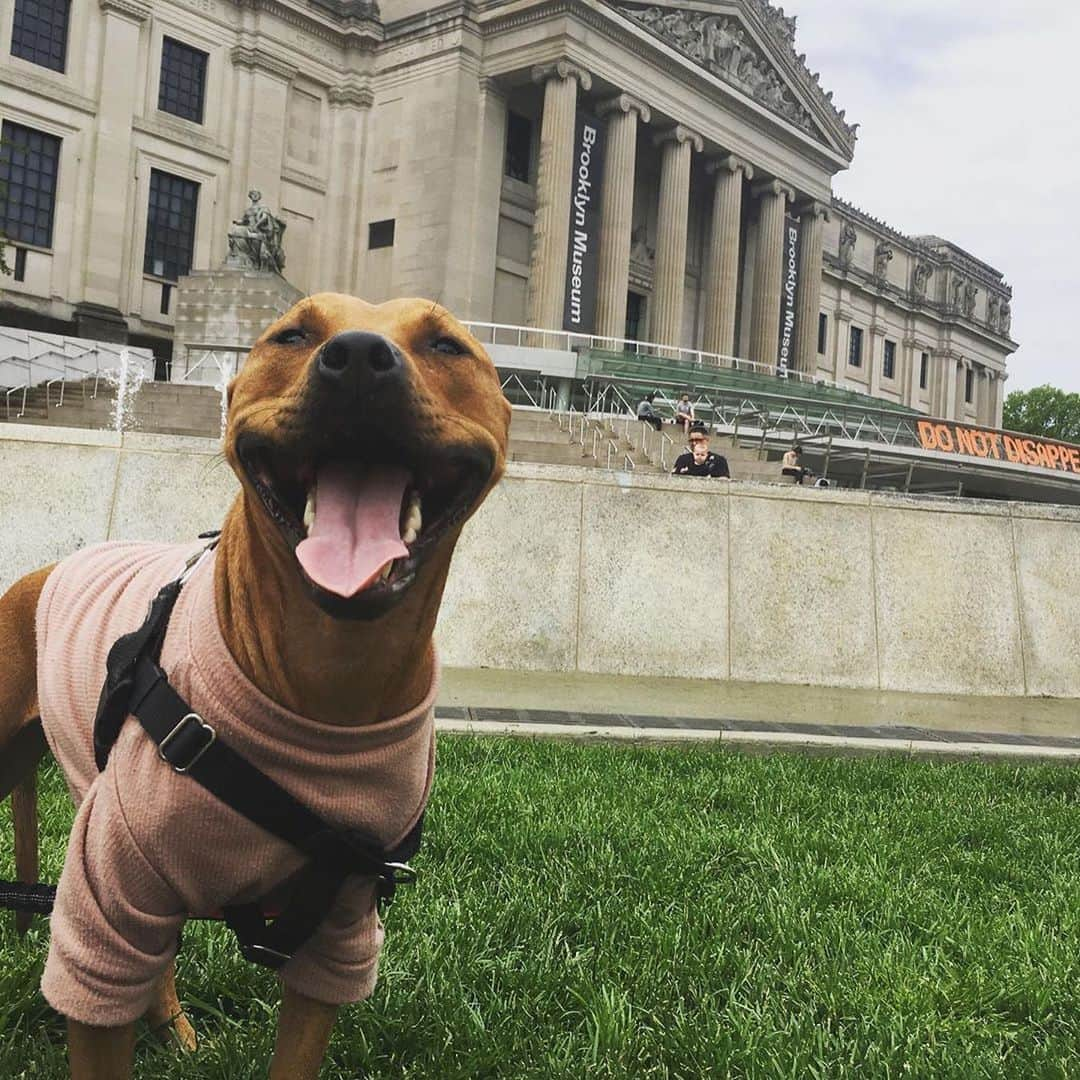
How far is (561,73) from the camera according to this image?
36875 millimetres

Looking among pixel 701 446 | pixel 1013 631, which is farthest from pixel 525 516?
pixel 1013 631

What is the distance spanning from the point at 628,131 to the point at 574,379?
1378 cm

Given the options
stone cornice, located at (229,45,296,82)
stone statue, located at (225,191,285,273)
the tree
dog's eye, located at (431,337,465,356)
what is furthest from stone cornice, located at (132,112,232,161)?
the tree

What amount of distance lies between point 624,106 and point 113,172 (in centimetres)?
1993

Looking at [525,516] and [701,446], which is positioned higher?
[701,446]

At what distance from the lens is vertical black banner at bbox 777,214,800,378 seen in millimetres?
47844

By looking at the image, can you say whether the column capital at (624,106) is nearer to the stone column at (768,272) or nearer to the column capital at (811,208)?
the stone column at (768,272)

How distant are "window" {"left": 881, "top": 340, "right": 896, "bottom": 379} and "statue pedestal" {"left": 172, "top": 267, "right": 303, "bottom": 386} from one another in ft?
181

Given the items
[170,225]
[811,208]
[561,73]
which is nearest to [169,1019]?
[170,225]

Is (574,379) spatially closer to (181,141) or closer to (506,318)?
(506,318)

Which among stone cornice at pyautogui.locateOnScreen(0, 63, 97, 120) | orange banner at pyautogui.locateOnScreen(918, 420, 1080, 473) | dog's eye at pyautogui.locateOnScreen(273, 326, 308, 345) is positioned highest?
stone cornice at pyautogui.locateOnScreen(0, 63, 97, 120)

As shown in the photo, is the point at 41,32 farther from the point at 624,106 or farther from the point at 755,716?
the point at 755,716

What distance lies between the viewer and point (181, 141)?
36.4m

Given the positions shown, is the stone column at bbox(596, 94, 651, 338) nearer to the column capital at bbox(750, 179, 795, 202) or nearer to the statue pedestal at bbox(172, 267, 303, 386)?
the column capital at bbox(750, 179, 795, 202)
